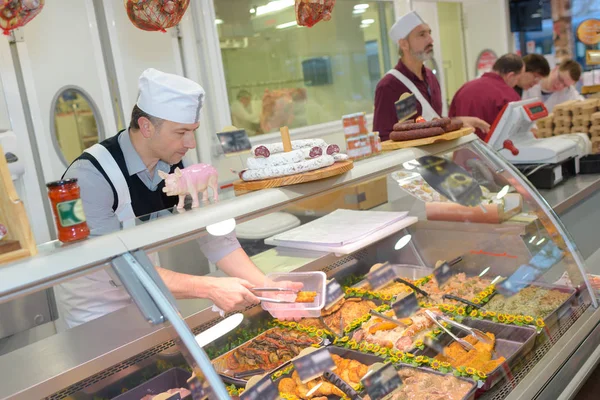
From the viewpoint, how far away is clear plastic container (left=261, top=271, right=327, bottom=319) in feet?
6.68

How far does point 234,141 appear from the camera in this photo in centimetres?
347

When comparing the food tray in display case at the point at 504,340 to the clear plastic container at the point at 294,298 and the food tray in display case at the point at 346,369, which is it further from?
the clear plastic container at the point at 294,298

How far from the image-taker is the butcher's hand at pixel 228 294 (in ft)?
6.19

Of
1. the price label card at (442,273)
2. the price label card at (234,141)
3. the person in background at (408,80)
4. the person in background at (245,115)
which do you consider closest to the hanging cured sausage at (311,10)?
the price label card at (234,141)

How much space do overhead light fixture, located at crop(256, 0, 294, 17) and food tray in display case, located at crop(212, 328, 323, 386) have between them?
4.46 metres

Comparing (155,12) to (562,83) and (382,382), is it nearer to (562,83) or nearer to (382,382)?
(382,382)

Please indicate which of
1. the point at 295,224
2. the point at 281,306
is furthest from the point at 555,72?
the point at 281,306

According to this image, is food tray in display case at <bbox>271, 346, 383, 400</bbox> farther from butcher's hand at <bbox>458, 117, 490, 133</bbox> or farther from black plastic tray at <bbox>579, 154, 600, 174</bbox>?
black plastic tray at <bbox>579, 154, 600, 174</bbox>

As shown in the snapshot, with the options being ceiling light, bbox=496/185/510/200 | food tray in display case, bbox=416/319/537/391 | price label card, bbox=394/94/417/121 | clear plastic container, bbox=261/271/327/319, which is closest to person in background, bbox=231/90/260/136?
price label card, bbox=394/94/417/121

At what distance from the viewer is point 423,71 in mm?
4484

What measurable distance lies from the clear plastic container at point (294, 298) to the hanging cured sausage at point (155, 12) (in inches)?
59.7

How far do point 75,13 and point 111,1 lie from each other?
317 millimetres

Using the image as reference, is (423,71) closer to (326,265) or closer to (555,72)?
(326,265)

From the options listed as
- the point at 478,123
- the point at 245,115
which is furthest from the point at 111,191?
the point at 245,115
